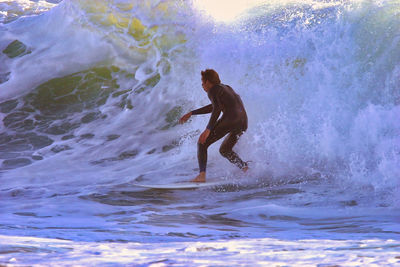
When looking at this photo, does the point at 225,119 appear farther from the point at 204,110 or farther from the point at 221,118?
the point at 204,110

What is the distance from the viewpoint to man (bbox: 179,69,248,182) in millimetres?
6301

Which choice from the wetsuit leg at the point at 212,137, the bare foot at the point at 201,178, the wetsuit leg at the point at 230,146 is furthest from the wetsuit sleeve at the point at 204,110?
the bare foot at the point at 201,178

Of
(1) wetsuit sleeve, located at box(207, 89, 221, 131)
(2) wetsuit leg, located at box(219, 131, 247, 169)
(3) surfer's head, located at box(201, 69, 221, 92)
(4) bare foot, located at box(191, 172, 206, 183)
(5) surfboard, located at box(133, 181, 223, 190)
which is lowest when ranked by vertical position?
(5) surfboard, located at box(133, 181, 223, 190)

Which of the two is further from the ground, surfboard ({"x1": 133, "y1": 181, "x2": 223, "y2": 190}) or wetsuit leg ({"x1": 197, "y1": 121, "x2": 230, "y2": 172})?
wetsuit leg ({"x1": 197, "y1": 121, "x2": 230, "y2": 172})

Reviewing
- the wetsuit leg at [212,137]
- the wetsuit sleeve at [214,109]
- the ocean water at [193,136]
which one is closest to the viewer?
the ocean water at [193,136]

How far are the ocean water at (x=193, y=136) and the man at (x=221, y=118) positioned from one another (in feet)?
1.13

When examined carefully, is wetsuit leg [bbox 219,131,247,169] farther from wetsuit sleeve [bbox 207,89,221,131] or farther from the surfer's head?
the surfer's head

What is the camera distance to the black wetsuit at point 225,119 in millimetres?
6297

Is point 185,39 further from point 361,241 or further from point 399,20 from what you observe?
point 361,241

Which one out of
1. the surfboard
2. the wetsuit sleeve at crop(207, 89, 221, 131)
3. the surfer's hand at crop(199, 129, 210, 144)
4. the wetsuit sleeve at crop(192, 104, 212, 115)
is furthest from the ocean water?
the wetsuit sleeve at crop(192, 104, 212, 115)

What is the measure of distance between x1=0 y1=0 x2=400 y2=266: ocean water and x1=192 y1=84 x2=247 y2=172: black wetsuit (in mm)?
369

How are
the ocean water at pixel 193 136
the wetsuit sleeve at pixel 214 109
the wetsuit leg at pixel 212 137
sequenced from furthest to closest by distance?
the wetsuit leg at pixel 212 137, the wetsuit sleeve at pixel 214 109, the ocean water at pixel 193 136

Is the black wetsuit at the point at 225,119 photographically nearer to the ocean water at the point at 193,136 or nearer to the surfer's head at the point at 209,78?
the surfer's head at the point at 209,78

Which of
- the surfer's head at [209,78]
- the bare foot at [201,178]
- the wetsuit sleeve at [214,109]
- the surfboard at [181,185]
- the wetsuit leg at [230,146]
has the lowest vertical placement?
the surfboard at [181,185]
